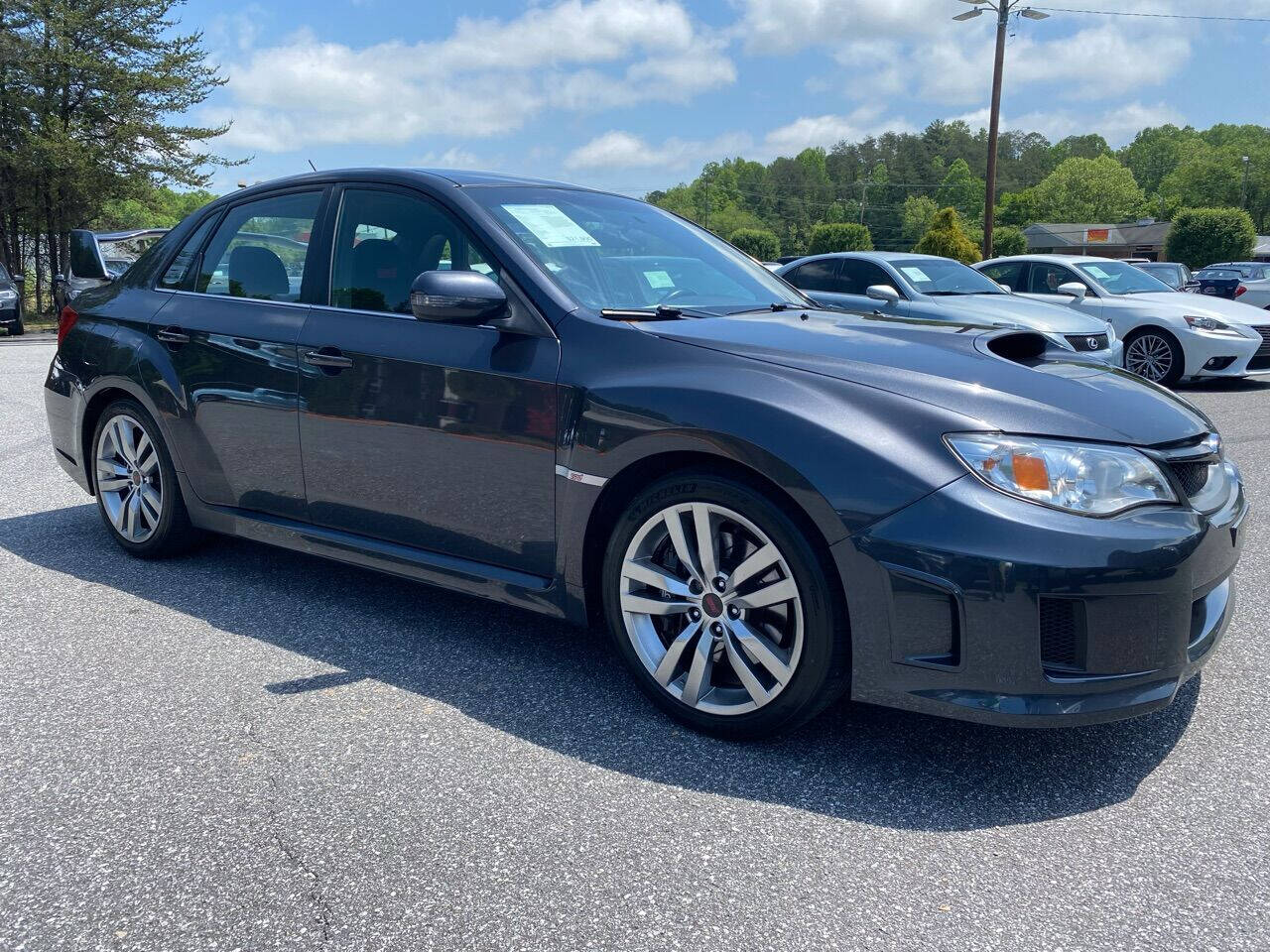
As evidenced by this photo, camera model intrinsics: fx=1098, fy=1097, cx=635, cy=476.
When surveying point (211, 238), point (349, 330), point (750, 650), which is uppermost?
point (211, 238)

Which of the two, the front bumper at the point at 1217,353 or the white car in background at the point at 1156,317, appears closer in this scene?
the front bumper at the point at 1217,353

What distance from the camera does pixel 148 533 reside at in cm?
472

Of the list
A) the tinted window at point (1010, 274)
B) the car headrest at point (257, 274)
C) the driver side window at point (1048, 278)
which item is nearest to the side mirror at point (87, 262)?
the car headrest at point (257, 274)

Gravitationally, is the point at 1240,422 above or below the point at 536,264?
below

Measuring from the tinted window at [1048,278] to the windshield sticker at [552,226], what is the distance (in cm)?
985

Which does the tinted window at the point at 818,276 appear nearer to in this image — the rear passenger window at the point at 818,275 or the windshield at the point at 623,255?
the rear passenger window at the point at 818,275

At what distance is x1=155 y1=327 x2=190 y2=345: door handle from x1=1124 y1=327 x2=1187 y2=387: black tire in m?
9.92

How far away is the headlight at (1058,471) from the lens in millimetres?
2607

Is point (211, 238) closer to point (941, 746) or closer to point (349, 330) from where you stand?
point (349, 330)

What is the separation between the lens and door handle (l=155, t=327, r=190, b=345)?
4395 millimetres

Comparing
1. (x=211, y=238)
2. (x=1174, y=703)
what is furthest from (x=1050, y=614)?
(x=211, y=238)

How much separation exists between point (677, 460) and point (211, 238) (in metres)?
2.59

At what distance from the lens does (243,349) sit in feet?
13.5

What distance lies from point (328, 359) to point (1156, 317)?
33.3ft
